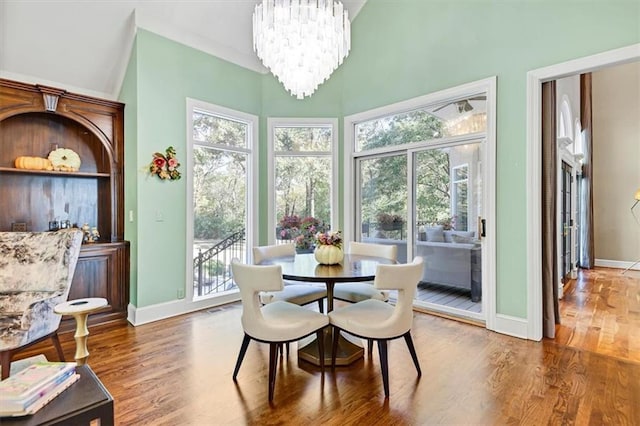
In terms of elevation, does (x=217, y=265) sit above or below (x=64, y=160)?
below

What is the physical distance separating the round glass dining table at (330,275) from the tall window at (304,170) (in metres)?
1.79

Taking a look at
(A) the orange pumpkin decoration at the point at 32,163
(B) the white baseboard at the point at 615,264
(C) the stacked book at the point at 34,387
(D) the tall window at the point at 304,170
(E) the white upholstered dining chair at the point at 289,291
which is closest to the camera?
(C) the stacked book at the point at 34,387

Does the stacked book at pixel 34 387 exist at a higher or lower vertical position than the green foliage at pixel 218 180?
lower

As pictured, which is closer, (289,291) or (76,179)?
(289,291)

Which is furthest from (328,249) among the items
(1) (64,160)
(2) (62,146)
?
(2) (62,146)

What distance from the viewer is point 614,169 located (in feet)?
23.0

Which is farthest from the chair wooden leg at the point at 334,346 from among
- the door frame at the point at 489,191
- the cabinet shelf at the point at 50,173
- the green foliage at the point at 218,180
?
the cabinet shelf at the point at 50,173

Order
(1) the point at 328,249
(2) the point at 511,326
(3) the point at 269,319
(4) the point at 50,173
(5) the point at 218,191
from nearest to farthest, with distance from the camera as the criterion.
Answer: (3) the point at 269,319, (1) the point at 328,249, (2) the point at 511,326, (4) the point at 50,173, (5) the point at 218,191

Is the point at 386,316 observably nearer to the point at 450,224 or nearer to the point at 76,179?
the point at 450,224

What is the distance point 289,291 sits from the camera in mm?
3070

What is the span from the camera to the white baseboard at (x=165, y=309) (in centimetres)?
366

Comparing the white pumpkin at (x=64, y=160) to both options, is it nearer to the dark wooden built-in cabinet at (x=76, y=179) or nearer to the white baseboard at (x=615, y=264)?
the dark wooden built-in cabinet at (x=76, y=179)

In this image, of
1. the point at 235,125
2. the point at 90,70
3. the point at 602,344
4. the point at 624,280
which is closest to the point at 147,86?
the point at 90,70

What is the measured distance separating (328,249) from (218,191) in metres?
2.32
